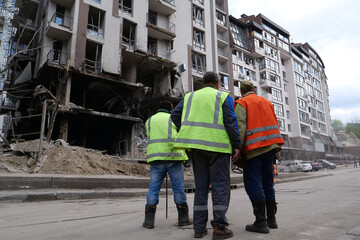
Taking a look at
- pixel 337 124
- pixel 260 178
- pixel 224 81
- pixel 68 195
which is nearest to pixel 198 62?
pixel 224 81

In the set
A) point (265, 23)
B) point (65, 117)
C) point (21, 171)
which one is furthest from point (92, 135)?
point (265, 23)

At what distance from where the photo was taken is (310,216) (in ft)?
11.1

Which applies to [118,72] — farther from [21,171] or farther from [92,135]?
[21,171]

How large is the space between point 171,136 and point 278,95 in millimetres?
47639

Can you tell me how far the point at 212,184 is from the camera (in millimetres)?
2771

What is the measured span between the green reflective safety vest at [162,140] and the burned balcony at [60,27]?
17.6m

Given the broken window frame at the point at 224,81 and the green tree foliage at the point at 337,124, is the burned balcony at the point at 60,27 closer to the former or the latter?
the broken window frame at the point at 224,81

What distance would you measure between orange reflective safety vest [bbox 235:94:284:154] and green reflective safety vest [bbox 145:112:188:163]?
106 cm

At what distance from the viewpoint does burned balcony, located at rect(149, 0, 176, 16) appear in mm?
24138

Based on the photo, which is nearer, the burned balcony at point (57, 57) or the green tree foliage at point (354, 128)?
the burned balcony at point (57, 57)

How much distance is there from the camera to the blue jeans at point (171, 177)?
11.5ft

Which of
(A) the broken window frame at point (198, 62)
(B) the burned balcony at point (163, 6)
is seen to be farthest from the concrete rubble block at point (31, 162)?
(A) the broken window frame at point (198, 62)

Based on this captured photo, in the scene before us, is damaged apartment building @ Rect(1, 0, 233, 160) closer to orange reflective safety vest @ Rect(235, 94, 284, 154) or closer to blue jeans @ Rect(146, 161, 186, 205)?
blue jeans @ Rect(146, 161, 186, 205)

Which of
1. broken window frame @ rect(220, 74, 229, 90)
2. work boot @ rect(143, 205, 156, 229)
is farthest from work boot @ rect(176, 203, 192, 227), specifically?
broken window frame @ rect(220, 74, 229, 90)
